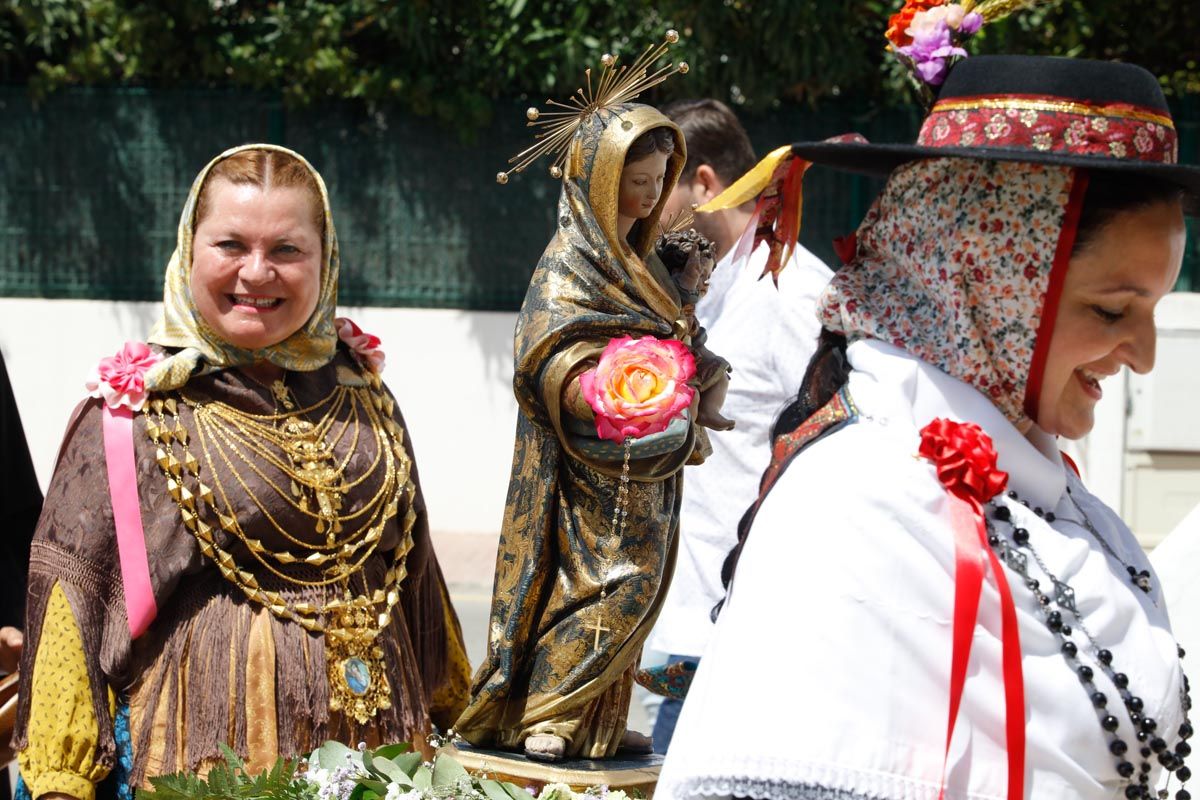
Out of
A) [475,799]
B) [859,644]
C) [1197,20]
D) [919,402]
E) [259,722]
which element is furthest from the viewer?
[1197,20]

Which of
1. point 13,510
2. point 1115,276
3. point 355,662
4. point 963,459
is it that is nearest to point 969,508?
point 963,459

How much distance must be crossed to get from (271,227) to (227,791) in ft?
3.84

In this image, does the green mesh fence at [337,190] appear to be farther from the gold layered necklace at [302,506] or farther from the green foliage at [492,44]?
the gold layered necklace at [302,506]

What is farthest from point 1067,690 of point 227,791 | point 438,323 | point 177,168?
point 177,168

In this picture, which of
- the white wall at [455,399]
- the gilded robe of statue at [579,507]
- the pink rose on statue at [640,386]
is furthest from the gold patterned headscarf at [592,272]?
the white wall at [455,399]

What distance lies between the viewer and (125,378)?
335 centimetres

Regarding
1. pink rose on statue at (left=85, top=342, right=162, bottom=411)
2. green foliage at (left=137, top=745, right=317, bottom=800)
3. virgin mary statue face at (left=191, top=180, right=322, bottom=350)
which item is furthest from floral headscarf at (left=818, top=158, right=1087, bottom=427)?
pink rose on statue at (left=85, top=342, right=162, bottom=411)

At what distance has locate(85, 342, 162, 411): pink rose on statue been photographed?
11.0ft

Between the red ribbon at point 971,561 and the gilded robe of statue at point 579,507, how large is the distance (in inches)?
41.4

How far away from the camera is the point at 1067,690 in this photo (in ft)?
6.68

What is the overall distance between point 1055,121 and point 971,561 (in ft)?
1.81

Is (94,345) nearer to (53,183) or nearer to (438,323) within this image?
(53,183)

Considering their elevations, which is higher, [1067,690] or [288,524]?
[1067,690]

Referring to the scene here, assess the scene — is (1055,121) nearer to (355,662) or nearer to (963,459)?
(963,459)
